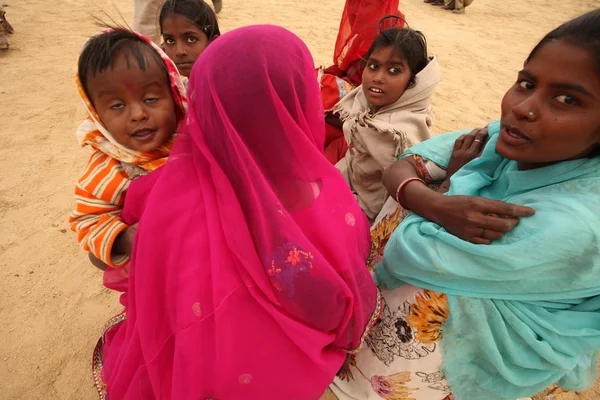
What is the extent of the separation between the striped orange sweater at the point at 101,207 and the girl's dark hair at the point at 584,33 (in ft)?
4.94

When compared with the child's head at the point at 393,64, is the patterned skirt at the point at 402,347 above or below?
below

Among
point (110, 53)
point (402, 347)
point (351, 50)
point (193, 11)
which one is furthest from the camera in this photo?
point (351, 50)

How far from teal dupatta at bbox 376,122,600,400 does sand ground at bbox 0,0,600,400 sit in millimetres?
1203

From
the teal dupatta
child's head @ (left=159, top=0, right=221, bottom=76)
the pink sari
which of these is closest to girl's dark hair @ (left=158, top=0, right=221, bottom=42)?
child's head @ (left=159, top=0, right=221, bottom=76)

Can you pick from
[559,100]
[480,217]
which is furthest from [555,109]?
[480,217]

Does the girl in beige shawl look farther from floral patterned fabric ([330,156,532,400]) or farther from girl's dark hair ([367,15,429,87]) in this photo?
floral patterned fabric ([330,156,532,400])

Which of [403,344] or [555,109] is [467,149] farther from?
[403,344]

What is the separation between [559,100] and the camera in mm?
1021

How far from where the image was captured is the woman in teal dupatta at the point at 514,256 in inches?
38.9

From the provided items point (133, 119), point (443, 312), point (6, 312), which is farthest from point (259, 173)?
point (6, 312)

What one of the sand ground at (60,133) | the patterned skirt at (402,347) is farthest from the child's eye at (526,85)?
the sand ground at (60,133)

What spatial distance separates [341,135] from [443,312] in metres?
1.65

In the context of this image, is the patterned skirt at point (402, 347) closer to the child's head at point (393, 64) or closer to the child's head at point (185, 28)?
the child's head at point (393, 64)

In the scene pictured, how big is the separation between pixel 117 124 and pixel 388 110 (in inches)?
58.3
